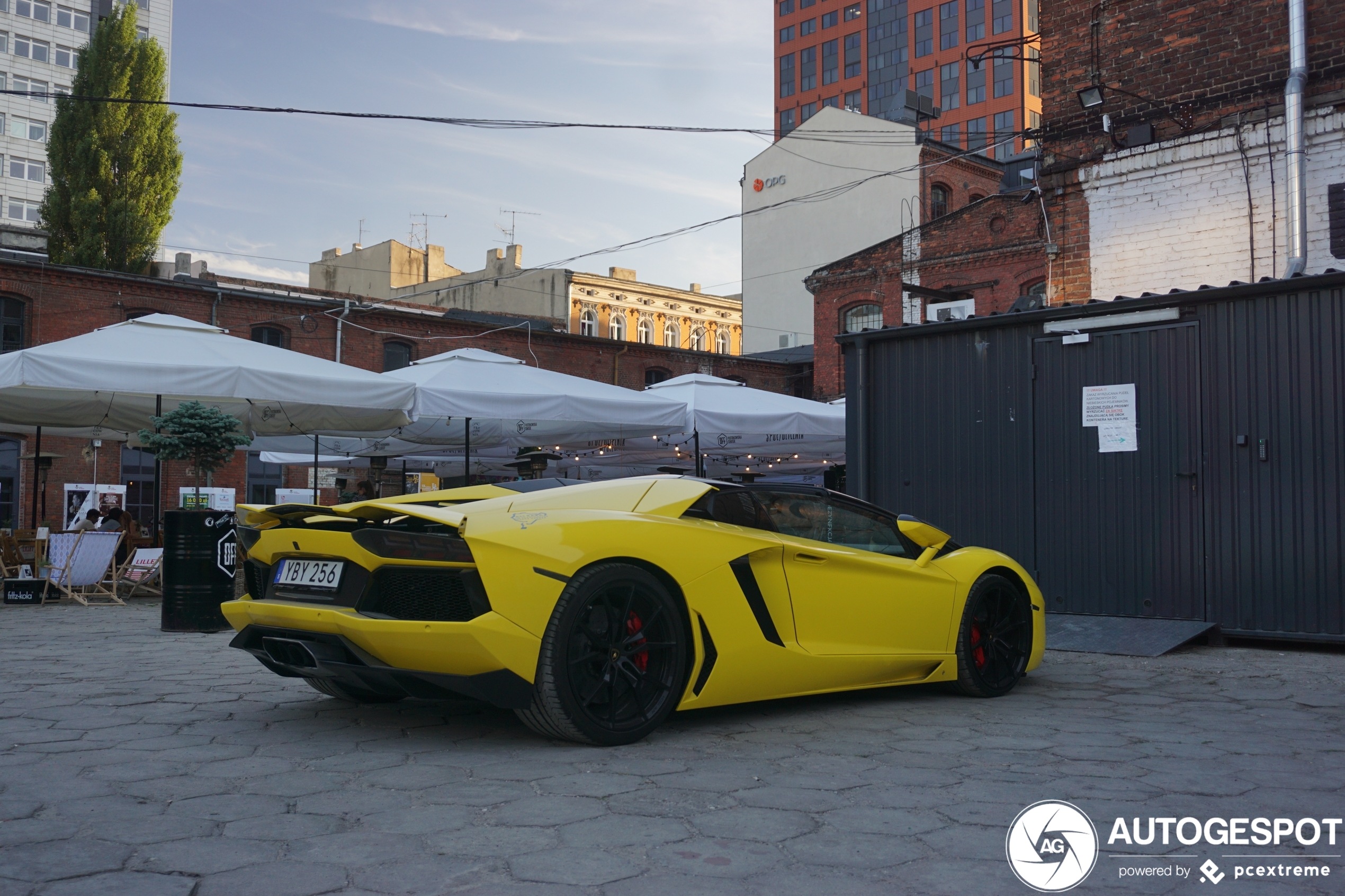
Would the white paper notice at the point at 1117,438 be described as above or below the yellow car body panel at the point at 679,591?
above

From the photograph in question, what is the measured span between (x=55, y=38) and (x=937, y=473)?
79.6 meters

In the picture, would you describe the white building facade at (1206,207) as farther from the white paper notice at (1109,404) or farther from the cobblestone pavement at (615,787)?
the cobblestone pavement at (615,787)

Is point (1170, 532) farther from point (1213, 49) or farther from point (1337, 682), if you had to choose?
point (1213, 49)

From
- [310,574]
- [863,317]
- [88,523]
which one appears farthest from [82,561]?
[863,317]

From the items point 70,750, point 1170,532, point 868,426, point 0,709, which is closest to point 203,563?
point 0,709

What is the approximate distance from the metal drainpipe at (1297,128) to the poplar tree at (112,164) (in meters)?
41.3

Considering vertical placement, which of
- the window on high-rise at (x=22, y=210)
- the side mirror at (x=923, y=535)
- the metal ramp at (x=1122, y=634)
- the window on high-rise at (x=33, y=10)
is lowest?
the metal ramp at (x=1122, y=634)

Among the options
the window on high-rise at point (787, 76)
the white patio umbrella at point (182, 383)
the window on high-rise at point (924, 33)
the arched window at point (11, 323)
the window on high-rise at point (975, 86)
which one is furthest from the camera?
the window on high-rise at point (787, 76)

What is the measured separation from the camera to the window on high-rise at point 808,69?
72.6m

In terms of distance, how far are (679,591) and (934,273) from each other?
96.5 feet

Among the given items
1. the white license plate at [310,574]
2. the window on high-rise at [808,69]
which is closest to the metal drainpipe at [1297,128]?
the white license plate at [310,574]

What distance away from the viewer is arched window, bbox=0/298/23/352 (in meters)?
28.1

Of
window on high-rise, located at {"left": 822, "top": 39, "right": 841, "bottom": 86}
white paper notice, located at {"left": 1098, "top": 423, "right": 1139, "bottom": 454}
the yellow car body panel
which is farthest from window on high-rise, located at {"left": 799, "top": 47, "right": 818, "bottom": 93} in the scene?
the yellow car body panel

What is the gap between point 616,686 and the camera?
175 inches
